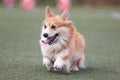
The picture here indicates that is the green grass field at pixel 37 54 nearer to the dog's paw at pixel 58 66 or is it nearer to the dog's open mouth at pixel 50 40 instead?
the dog's paw at pixel 58 66

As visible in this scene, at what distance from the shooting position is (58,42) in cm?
730

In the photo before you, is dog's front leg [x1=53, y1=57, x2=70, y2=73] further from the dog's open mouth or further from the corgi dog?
the dog's open mouth

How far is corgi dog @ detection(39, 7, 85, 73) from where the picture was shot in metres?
7.14

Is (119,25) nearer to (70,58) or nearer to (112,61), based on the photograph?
(112,61)

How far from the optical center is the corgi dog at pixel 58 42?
7.14m

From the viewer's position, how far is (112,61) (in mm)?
9219

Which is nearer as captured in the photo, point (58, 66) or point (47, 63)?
point (58, 66)

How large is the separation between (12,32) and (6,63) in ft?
21.3

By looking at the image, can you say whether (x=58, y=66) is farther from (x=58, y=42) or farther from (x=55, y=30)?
(x=55, y=30)

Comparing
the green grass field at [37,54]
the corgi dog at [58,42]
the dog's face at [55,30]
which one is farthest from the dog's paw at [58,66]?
the dog's face at [55,30]

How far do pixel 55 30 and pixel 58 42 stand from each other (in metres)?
0.24

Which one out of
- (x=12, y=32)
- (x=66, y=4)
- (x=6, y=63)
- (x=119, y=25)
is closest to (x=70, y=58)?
(x=6, y=63)

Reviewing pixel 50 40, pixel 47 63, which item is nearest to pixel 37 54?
pixel 47 63

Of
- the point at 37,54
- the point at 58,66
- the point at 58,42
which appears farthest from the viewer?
the point at 37,54
